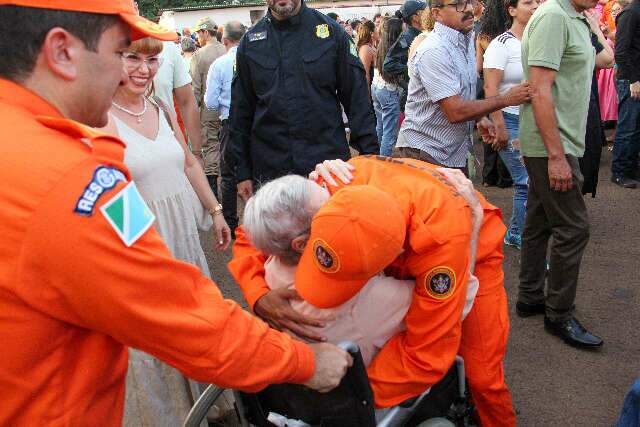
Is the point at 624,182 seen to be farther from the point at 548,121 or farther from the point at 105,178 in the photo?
the point at 105,178

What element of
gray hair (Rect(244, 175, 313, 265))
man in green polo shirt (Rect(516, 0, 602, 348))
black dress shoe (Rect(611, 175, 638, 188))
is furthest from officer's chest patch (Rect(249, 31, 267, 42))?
black dress shoe (Rect(611, 175, 638, 188))

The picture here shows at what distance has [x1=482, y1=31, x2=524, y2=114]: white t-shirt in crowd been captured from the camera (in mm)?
4043

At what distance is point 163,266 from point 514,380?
243cm

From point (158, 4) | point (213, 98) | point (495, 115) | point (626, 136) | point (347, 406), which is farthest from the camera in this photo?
point (158, 4)

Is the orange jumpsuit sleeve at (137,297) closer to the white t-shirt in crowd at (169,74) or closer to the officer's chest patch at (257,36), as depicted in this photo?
the officer's chest patch at (257,36)

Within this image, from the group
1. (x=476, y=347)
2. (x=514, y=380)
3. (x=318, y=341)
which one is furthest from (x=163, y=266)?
(x=514, y=380)

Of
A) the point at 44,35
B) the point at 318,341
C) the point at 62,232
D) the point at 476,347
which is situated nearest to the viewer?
the point at 62,232

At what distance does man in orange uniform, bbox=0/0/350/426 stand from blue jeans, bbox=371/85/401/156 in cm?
562

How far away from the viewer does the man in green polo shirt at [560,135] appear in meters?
2.91

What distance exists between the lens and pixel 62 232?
3.27 ft

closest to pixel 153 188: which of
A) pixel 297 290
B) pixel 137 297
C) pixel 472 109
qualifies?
pixel 297 290

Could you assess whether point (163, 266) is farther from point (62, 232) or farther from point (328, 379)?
point (328, 379)

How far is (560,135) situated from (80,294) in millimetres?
2591

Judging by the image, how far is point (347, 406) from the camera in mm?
1585
